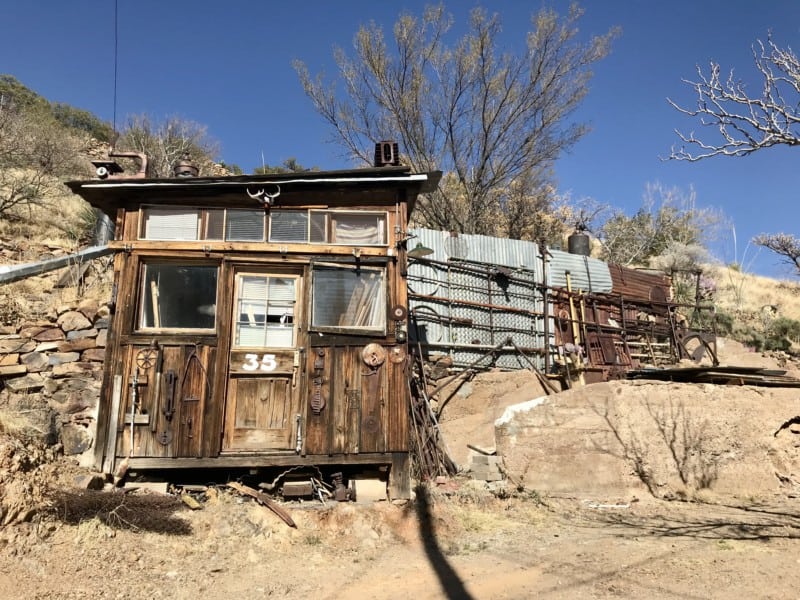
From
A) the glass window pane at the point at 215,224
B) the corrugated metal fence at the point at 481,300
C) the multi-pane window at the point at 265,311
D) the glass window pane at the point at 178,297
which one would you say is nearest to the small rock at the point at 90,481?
the glass window pane at the point at 178,297

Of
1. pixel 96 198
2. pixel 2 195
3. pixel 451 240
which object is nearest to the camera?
pixel 96 198

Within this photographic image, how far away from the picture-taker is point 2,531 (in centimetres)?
530

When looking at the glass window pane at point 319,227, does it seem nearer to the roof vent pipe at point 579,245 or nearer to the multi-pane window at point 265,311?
the multi-pane window at point 265,311

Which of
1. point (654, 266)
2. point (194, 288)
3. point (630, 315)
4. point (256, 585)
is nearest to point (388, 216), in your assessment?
point (194, 288)

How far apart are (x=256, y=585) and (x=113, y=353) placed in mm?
3862

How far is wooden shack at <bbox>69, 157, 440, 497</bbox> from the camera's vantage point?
7539mm

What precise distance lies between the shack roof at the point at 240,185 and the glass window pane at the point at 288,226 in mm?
305

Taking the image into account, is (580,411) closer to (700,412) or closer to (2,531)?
(700,412)

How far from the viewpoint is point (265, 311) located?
8.02m

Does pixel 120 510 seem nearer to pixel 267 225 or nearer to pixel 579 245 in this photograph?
pixel 267 225

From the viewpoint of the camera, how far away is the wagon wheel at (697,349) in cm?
1576

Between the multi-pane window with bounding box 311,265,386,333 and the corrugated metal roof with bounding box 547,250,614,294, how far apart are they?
683 centimetres

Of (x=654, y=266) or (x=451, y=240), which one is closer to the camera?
(x=451, y=240)

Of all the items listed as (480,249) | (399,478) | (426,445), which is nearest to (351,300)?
(399,478)
